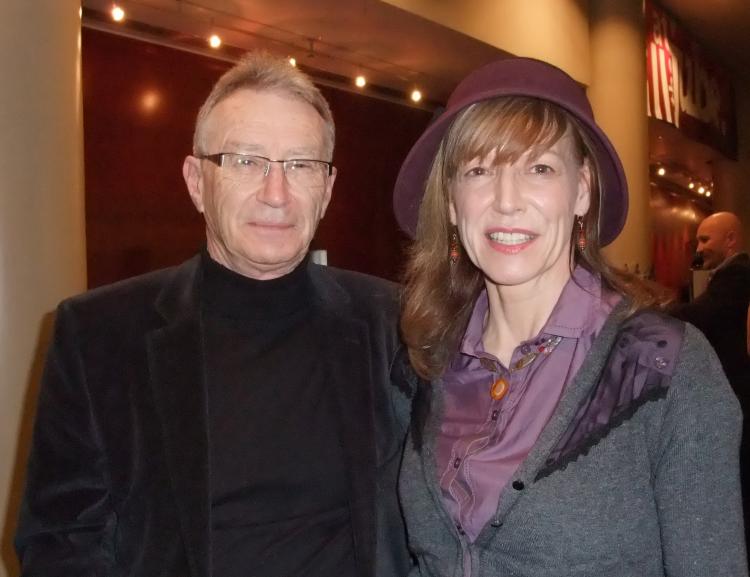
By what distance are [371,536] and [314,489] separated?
0.17 m

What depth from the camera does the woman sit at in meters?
1.35

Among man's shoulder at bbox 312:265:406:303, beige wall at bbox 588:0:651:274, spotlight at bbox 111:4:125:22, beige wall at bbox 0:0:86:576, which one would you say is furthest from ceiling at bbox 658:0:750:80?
man's shoulder at bbox 312:265:406:303

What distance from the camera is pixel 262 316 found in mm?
1915

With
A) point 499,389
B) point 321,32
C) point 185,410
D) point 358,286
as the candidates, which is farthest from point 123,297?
point 321,32

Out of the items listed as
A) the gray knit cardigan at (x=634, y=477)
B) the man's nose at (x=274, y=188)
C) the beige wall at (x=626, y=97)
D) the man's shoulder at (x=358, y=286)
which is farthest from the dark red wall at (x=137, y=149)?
the gray knit cardigan at (x=634, y=477)

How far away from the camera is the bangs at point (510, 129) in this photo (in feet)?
5.07

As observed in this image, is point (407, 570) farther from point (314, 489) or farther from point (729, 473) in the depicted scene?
point (729, 473)

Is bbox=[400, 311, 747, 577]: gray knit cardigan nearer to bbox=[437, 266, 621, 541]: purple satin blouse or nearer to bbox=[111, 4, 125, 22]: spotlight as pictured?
bbox=[437, 266, 621, 541]: purple satin blouse

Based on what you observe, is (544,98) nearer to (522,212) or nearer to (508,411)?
(522,212)

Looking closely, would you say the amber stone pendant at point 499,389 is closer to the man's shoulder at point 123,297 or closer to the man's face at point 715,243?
the man's shoulder at point 123,297

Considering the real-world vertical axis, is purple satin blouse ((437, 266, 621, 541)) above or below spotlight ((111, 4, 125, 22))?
below

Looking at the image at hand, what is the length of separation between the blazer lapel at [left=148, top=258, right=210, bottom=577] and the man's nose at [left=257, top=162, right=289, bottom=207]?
0.30 m

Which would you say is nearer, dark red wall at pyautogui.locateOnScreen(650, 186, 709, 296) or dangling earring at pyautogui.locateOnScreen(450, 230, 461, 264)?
dangling earring at pyautogui.locateOnScreen(450, 230, 461, 264)

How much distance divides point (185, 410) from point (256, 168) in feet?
1.96
